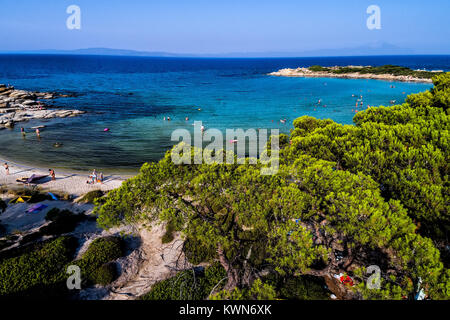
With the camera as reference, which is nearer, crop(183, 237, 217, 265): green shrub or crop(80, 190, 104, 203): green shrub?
crop(183, 237, 217, 265): green shrub

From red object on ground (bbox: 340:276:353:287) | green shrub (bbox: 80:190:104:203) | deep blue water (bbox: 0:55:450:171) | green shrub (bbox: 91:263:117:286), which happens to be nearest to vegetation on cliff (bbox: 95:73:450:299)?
red object on ground (bbox: 340:276:353:287)

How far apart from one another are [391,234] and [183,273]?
33.8ft

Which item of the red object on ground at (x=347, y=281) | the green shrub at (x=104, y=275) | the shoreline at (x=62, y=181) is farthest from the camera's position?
the shoreline at (x=62, y=181)

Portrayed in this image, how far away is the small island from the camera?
331ft

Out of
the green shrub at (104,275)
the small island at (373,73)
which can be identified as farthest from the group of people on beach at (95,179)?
the small island at (373,73)

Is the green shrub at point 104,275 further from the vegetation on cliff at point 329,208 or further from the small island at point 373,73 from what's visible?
the small island at point 373,73

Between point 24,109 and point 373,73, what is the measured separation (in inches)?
5269

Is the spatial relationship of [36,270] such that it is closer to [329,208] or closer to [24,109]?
[329,208]

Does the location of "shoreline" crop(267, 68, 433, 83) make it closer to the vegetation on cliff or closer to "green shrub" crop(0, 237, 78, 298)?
the vegetation on cliff

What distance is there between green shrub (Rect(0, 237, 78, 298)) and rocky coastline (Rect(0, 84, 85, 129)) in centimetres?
4474

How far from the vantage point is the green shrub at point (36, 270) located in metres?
13.2

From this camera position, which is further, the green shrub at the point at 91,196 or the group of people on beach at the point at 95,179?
the group of people on beach at the point at 95,179

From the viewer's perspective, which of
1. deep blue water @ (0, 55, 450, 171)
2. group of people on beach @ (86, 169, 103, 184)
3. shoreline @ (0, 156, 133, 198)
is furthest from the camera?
deep blue water @ (0, 55, 450, 171)

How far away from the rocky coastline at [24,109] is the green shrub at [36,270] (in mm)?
44739
